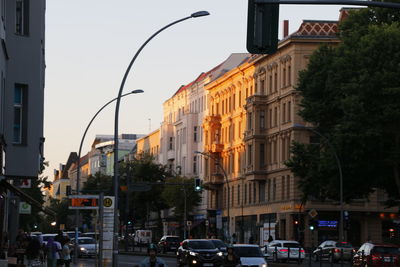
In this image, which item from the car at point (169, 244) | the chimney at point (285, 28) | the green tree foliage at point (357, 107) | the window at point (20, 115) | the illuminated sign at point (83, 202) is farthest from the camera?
the chimney at point (285, 28)

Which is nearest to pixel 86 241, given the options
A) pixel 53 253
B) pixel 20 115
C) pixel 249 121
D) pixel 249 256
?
pixel 249 121

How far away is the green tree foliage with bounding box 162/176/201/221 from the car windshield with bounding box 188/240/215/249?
192ft

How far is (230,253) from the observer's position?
40.9 m

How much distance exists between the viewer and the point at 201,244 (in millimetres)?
52344

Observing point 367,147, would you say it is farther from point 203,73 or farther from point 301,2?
point 203,73

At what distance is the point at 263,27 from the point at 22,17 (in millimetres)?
20343

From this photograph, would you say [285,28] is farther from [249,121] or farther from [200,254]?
[200,254]

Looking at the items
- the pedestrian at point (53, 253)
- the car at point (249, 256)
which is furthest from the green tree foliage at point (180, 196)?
the pedestrian at point (53, 253)

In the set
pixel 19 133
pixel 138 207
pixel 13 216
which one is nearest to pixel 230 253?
pixel 19 133

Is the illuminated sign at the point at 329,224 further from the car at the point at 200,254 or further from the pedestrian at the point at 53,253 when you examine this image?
the pedestrian at the point at 53,253

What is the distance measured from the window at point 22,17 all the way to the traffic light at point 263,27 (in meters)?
19.7

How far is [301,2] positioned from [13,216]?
1476 inches

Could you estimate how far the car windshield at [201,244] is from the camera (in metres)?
52.1

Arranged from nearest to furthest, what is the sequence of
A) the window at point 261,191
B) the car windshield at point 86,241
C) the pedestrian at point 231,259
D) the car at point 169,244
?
the pedestrian at point 231,259 → the car windshield at point 86,241 → the car at point 169,244 → the window at point 261,191
